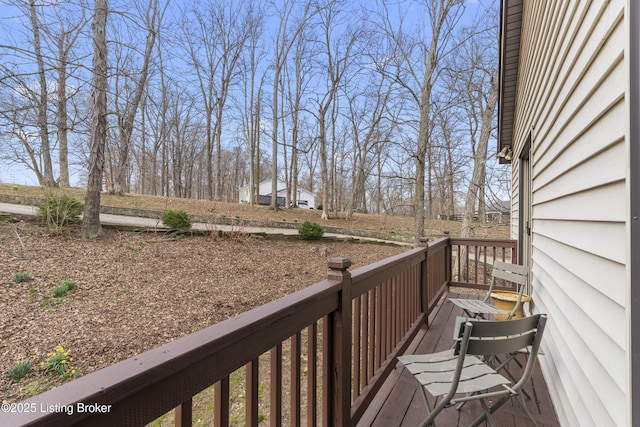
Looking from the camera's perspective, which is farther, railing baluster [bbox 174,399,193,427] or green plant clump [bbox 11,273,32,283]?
green plant clump [bbox 11,273,32,283]

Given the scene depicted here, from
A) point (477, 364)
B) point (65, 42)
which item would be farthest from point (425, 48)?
point (477, 364)

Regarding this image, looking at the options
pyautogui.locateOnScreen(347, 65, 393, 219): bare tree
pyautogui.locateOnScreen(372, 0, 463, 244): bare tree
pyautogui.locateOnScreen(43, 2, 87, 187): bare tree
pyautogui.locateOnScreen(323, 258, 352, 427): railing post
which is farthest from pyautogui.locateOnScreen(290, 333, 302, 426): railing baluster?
pyautogui.locateOnScreen(347, 65, 393, 219): bare tree

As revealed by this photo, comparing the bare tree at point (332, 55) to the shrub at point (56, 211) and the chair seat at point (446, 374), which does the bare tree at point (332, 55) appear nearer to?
the shrub at point (56, 211)

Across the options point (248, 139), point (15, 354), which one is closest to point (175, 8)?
point (248, 139)

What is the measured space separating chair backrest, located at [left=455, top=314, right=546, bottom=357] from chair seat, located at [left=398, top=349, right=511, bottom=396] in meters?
0.25

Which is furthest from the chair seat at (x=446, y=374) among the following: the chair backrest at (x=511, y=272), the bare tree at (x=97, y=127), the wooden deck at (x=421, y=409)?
the bare tree at (x=97, y=127)

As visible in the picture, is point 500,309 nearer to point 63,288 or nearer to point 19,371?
point 19,371

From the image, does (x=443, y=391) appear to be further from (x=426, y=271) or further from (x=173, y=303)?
(x=173, y=303)

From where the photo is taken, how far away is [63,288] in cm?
465

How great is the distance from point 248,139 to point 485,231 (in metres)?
13.5

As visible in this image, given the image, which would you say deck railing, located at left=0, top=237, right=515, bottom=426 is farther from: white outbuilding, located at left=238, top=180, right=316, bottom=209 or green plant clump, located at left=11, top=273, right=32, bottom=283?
white outbuilding, located at left=238, top=180, right=316, bottom=209

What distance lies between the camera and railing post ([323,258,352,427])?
5.13ft

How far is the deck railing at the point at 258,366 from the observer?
596 millimetres

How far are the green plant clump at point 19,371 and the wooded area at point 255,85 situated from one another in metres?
3.51
